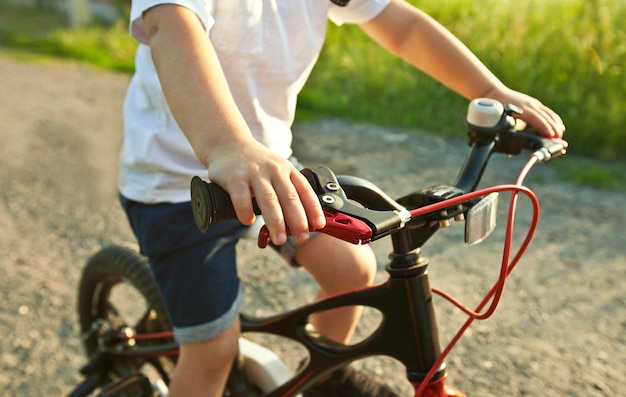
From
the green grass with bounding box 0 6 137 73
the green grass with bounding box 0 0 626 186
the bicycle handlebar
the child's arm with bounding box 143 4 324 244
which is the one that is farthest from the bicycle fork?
the green grass with bounding box 0 6 137 73

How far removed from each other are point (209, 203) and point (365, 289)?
1.82ft

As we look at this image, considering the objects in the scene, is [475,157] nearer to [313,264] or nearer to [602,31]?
[313,264]

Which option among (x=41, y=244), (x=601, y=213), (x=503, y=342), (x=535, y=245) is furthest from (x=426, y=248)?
(x=41, y=244)

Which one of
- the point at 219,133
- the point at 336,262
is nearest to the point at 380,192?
the point at 219,133

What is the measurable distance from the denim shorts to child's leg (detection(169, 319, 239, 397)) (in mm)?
30

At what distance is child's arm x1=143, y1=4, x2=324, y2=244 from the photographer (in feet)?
3.40

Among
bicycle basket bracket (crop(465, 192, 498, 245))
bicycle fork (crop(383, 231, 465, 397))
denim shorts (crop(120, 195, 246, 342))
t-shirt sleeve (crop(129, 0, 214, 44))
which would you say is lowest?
denim shorts (crop(120, 195, 246, 342))

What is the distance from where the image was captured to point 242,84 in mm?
1659

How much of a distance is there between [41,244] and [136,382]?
1.84 meters

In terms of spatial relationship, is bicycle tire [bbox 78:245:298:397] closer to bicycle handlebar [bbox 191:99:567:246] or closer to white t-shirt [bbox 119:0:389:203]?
white t-shirt [bbox 119:0:389:203]

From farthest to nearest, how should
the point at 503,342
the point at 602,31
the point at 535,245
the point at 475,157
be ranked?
the point at 602,31, the point at 535,245, the point at 503,342, the point at 475,157

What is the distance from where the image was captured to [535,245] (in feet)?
11.3

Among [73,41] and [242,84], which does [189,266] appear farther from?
[73,41]

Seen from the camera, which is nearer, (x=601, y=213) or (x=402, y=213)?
(x=402, y=213)
